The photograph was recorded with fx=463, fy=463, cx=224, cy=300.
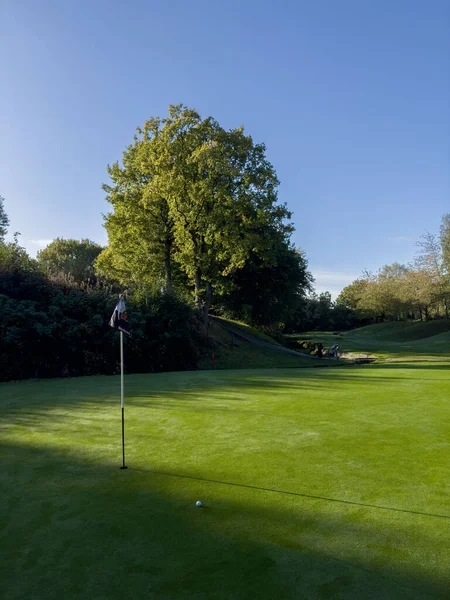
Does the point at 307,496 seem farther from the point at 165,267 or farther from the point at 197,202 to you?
the point at 165,267

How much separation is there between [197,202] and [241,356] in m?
10.9

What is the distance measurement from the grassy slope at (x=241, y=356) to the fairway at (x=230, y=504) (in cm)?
1927

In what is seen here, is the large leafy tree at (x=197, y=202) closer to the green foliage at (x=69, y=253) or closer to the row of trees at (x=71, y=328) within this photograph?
the row of trees at (x=71, y=328)

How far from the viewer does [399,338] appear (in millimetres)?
61469

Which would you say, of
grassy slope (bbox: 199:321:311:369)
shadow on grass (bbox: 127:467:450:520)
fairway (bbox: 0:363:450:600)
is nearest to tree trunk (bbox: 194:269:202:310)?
grassy slope (bbox: 199:321:311:369)

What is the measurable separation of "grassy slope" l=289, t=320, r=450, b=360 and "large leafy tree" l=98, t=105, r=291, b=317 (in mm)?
18739

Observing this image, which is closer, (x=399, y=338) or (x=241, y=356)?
(x=241, y=356)

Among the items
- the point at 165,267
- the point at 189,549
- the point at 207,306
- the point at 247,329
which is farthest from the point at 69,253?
the point at 189,549

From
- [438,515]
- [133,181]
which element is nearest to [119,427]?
[438,515]

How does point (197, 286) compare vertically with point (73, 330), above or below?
above

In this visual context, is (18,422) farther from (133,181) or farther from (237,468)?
(133,181)

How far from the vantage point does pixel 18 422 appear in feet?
31.5

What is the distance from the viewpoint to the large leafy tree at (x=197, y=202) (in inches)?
1172

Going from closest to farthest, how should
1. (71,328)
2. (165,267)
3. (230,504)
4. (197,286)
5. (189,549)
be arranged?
(189,549), (230,504), (71,328), (197,286), (165,267)
